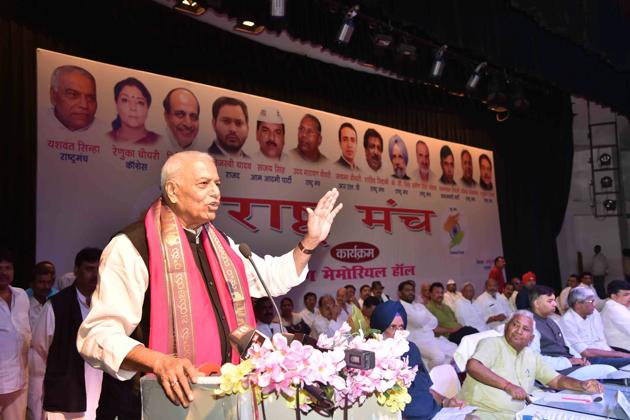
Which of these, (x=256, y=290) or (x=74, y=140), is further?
(x=74, y=140)

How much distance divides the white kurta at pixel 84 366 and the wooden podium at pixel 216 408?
6.75ft

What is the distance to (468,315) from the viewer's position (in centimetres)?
806

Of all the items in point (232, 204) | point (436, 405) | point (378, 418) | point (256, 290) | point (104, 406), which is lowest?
point (436, 405)

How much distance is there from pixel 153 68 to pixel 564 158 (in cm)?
841

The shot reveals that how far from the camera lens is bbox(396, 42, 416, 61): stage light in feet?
19.7

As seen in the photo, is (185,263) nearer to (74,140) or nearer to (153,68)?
(74,140)

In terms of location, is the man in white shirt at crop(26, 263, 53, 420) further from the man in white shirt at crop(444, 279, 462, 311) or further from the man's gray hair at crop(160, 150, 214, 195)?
the man in white shirt at crop(444, 279, 462, 311)

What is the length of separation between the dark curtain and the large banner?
0.42ft

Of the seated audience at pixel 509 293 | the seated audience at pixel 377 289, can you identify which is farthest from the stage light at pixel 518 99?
the seated audience at pixel 377 289

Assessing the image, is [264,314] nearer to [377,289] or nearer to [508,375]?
[377,289]

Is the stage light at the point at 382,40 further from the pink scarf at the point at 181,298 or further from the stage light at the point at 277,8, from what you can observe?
the pink scarf at the point at 181,298

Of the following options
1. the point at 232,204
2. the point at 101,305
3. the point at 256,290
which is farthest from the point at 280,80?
the point at 101,305

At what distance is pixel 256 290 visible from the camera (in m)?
2.02

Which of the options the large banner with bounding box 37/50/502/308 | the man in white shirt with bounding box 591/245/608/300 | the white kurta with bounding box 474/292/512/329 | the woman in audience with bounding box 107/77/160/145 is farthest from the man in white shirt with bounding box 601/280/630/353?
the man in white shirt with bounding box 591/245/608/300
